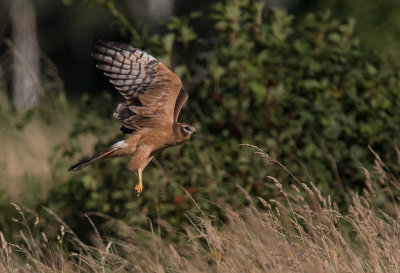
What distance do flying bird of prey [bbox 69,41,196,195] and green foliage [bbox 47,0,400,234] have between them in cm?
96

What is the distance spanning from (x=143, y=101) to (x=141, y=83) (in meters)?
0.13

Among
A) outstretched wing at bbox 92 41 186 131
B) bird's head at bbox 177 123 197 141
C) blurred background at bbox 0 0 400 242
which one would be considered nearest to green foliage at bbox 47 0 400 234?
blurred background at bbox 0 0 400 242

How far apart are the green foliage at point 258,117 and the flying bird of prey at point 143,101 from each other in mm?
962

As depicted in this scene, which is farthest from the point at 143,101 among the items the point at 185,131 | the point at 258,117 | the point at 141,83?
the point at 258,117

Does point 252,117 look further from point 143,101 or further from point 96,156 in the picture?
point 96,156

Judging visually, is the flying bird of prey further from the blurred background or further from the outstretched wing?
the blurred background

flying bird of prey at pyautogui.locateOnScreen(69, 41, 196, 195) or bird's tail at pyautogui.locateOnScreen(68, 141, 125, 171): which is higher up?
flying bird of prey at pyautogui.locateOnScreen(69, 41, 196, 195)

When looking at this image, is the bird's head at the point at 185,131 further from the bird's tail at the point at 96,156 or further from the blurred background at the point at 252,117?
the blurred background at the point at 252,117

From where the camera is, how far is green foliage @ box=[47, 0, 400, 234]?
19.6ft

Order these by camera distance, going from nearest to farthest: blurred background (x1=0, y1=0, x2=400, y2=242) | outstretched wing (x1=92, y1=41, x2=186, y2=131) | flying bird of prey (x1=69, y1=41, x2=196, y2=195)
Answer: flying bird of prey (x1=69, y1=41, x2=196, y2=195), outstretched wing (x1=92, y1=41, x2=186, y2=131), blurred background (x1=0, y1=0, x2=400, y2=242)

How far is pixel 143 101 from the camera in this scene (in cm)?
500

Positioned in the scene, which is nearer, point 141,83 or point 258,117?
point 141,83

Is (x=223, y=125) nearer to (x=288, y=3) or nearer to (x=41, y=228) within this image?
(x=41, y=228)

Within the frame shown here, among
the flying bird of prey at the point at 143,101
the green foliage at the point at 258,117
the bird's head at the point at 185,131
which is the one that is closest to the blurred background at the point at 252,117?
the green foliage at the point at 258,117
